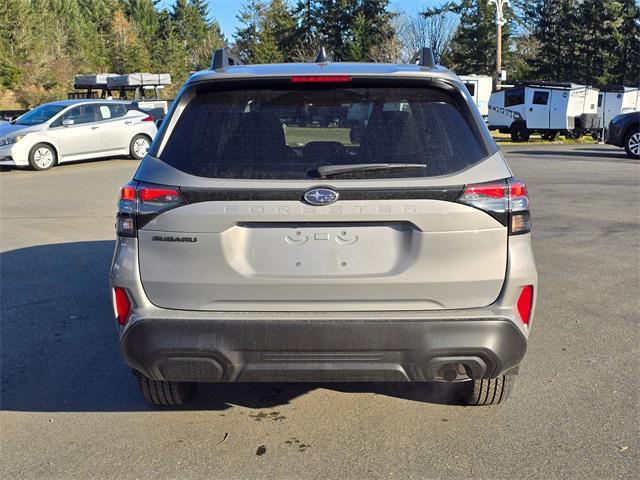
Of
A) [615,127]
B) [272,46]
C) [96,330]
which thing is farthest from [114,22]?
[96,330]

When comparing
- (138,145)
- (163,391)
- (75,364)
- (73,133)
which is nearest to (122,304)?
(163,391)

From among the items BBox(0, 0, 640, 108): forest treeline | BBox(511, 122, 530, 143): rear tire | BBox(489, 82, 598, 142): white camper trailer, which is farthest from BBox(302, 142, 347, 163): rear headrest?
BBox(0, 0, 640, 108): forest treeline

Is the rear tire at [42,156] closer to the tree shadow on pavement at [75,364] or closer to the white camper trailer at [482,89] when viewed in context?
the tree shadow on pavement at [75,364]

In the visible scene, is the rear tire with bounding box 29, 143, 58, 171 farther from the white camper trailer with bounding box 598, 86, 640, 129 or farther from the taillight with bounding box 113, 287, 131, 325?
the white camper trailer with bounding box 598, 86, 640, 129

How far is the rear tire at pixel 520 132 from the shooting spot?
3294cm

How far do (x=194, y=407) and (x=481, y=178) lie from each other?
208 cm

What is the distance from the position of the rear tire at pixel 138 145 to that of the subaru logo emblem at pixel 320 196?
60.4 ft

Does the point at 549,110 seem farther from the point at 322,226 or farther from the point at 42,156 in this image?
the point at 322,226

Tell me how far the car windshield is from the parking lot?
43.3ft

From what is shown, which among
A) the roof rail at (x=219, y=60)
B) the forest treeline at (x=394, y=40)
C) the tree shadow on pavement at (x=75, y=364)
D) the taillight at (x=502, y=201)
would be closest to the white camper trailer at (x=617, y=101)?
the forest treeline at (x=394, y=40)

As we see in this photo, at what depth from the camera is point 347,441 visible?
3666 millimetres

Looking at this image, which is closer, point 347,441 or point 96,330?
point 347,441

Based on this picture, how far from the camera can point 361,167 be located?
3244 millimetres

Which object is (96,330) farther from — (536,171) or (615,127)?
(615,127)
